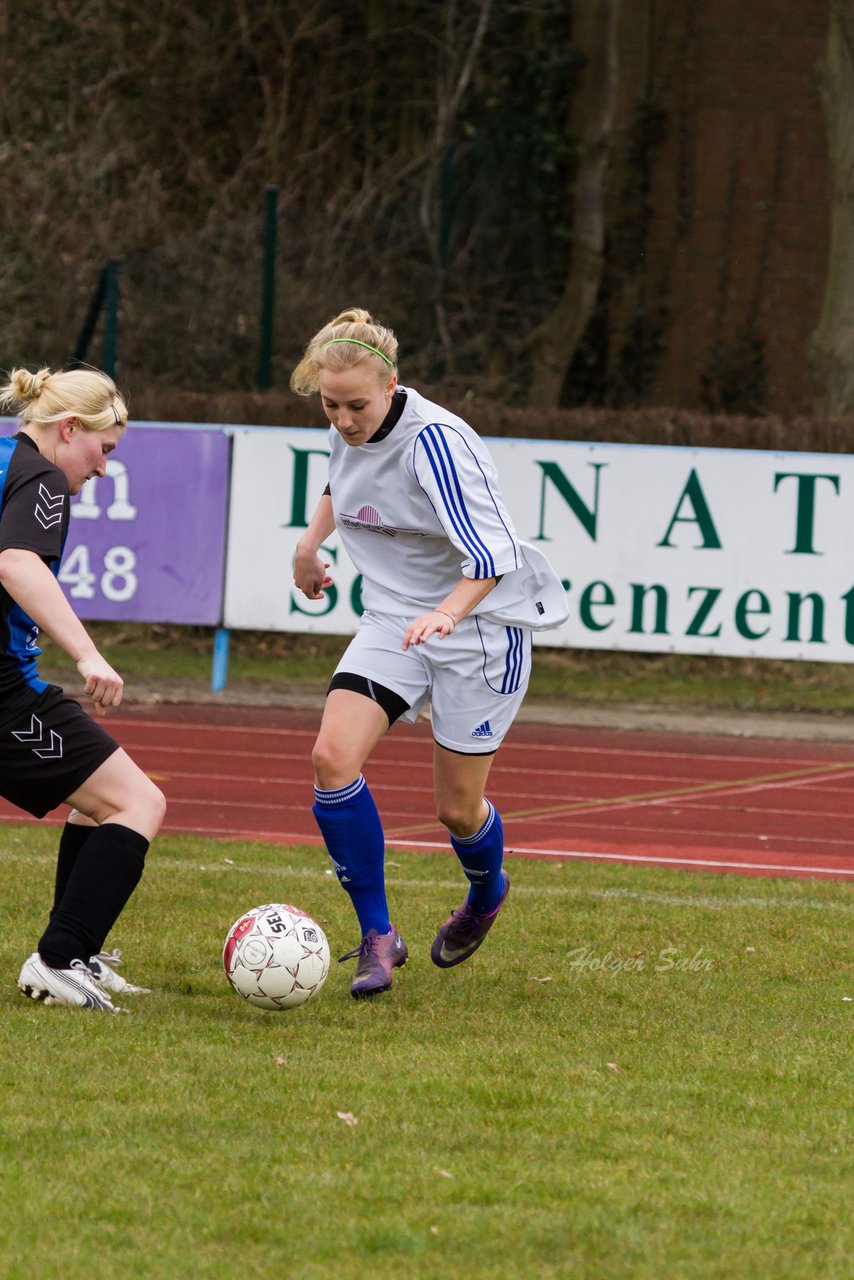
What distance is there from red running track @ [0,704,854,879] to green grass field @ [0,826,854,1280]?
1940 mm

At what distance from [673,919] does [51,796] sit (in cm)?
271

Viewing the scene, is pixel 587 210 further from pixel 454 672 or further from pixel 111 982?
pixel 111 982

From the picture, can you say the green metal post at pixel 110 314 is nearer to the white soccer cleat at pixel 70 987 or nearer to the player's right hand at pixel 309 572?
the player's right hand at pixel 309 572

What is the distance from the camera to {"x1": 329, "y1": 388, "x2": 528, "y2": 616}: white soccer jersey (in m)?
5.82

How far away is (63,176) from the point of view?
24.3 meters

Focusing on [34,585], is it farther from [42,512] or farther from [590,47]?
[590,47]

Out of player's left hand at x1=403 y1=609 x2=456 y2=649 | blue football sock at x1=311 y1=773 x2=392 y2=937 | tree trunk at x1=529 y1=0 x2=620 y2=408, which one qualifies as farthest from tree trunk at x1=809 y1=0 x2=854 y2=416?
player's left hand at x1=403 y1=609 x2=456 y2=649

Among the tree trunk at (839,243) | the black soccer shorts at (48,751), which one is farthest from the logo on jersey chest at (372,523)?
the tree trunk at (839,243)

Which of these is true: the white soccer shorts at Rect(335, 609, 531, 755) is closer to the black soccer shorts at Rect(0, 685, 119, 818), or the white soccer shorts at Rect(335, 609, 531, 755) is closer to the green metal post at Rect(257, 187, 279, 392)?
the black soccer shorts at Rect(0, 685, 119, 818)

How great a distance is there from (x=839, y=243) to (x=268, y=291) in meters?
5.44

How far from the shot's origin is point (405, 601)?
20.1ft

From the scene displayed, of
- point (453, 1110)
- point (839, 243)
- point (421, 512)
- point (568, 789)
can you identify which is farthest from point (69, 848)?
point (839, 243)

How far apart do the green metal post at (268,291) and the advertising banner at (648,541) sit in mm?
4212

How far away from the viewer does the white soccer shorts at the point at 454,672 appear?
6.02 metres
